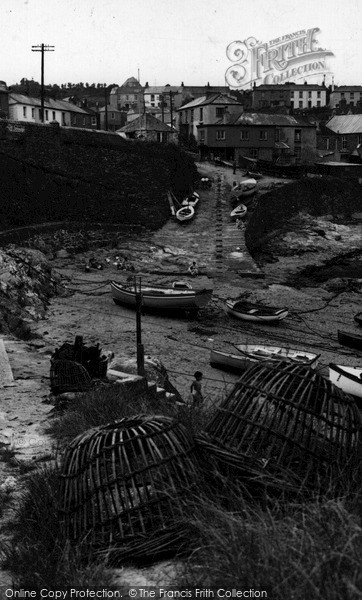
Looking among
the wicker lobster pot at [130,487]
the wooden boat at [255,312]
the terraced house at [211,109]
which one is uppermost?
the terraced house at [211,109]

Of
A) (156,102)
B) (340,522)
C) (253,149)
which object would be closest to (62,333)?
(340,522)

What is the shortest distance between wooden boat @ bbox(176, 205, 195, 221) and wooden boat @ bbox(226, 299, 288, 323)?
582 inches

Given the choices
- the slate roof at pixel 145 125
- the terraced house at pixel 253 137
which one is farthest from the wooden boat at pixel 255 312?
the terraced house at pixel 253 137

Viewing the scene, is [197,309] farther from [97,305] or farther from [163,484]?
[163,484]

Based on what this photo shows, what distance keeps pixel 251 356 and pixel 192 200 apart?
2462 cm

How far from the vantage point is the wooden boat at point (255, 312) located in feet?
84.7

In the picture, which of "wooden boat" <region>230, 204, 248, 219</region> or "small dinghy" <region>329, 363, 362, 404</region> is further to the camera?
"wooden boat" <region>230, 204, 248, 219</region>

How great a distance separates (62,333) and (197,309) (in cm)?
609

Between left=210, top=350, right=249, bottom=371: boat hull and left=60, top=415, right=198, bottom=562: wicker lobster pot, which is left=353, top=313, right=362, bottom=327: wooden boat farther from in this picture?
left=60, top=415, right=198, bottom=562: wicker lobster pot

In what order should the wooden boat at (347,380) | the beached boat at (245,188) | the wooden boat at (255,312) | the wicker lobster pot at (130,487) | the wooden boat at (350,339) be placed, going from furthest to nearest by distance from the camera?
the beached boat at (245,188) < the wooden boat at (255,312) < the wooden boat at (350,339) < the wooden boat at (347,380) < the wicker lobster pot at (130,487)

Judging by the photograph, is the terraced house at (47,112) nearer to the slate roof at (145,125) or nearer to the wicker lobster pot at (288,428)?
the slate roof at (145,125)

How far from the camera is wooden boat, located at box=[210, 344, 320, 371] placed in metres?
20.1

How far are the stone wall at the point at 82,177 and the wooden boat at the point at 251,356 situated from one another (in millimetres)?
20256

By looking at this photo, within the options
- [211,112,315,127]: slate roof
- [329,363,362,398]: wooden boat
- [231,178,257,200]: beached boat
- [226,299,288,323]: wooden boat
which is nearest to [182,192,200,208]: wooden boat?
[231,178,257,200]: beached boat
